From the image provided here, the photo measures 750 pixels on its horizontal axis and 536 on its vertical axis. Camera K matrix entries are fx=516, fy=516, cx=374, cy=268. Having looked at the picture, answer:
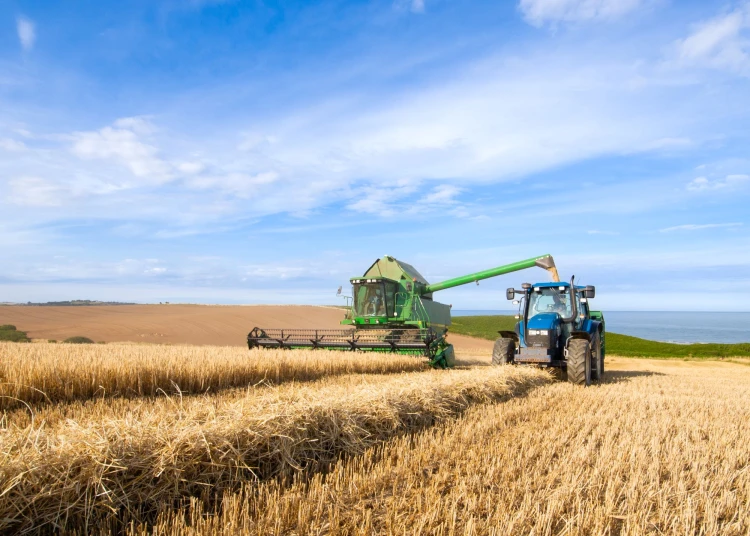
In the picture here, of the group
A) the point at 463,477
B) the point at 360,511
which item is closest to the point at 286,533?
the point at 360,511

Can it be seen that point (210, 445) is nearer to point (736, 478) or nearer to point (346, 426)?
point (346, 426)

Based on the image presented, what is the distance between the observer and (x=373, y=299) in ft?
50.2

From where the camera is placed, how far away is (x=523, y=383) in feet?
26.4

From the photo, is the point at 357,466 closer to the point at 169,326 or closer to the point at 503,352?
the point at 503,352

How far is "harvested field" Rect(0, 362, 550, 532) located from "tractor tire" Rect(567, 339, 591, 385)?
5063 mm

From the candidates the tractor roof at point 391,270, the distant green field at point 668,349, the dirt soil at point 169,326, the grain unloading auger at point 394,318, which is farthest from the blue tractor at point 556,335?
the distant green field at point 668,349

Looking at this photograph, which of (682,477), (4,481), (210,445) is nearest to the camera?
(4,481)

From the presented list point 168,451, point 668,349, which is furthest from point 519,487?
point 668,349

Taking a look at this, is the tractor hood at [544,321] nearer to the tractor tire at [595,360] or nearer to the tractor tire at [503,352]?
the tractor tire at [503,352]

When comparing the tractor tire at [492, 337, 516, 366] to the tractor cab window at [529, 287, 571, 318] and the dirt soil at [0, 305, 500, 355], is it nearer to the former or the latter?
the tractor cab window at [529, 287, 571, 318]

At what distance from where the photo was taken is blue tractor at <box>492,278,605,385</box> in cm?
943

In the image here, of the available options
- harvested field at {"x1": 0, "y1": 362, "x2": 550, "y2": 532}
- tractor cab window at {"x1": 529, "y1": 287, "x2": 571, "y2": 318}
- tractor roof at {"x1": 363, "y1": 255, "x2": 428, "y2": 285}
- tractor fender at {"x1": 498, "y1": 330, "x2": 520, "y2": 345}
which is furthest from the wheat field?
tractor roof at {"x1": 363, "y1": 255, "x2": 428, "y2": 285}

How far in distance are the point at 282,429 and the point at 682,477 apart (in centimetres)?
288

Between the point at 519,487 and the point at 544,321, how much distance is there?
23.1 feet
